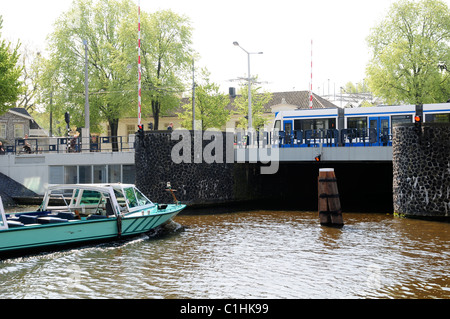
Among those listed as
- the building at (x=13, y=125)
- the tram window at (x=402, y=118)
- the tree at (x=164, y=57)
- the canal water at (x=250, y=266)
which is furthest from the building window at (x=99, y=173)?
the building at (x=13, y=125)

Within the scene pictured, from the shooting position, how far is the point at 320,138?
84.8ft

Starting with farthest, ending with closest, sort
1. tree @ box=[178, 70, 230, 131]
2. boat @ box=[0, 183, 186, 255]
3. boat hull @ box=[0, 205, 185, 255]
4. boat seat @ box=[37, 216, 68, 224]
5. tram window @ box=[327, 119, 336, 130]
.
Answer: tree @ box=[178, 70, 230, 131] → tram window @ box=[327, 119, 336, 130] → boat seat @ box=[37, 216, 68, 224] → boat @ box=[0, 183, 186, 255] → boat hull @ box=[0, 205, 185, 255]

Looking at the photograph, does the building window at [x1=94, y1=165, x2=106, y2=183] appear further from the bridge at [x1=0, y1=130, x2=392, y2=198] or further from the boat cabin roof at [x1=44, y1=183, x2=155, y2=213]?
the boat cabin roof at [x1=44, y1=183, x2=155, y2=213]

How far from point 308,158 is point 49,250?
46.5 ft

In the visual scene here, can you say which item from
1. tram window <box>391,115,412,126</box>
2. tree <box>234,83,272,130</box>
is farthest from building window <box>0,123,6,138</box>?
tram window <box>391,115,412,126</box>

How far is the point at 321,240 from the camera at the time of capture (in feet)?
56.0

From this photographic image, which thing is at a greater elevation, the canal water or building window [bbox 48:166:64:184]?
building window [bbox 48:166:64:184]

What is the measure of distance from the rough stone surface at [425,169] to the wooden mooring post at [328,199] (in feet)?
11.6

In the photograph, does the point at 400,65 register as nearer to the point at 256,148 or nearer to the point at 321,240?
the point at 256,148

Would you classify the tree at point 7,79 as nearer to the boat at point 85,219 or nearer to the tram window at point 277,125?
the tram window at point 277,125

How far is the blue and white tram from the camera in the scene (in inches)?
1008
